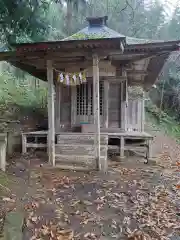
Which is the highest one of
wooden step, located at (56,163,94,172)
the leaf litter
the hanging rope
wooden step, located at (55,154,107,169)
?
the hanging rope

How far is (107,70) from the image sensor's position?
8.85 meters

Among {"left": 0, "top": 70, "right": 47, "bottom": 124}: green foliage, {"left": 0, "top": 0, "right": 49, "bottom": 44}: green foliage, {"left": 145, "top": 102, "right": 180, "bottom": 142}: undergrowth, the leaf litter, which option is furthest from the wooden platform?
{"left": 145, "top": 102, "right": 180, "bottom": 142}: undergrowth

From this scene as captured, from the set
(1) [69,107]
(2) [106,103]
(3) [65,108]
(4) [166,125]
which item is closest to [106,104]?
(2) [106,103]

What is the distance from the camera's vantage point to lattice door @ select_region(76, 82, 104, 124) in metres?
9.58

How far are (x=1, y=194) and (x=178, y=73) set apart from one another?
22161 mm

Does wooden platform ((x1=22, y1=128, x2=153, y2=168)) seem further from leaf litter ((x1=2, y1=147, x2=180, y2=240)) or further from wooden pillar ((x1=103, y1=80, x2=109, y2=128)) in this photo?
leaf litter ((x1=2, y1=147, x2=180, y2=240))

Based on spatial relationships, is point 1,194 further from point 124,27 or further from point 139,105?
point 124,27

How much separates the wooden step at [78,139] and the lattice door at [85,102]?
46.7 inches

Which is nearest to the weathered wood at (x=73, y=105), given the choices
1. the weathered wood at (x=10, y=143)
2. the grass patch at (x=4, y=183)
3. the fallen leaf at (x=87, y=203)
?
the weathered wood at (x=10, y=143)

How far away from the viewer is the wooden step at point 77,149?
25.0 feet

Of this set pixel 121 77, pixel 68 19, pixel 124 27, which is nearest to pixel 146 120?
pixel 124 27

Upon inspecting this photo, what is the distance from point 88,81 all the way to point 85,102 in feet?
2.65

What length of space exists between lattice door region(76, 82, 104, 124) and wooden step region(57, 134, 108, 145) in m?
1.19

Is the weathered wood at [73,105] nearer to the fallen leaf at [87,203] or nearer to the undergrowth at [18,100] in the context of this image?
the undergrowth at [18,100]
